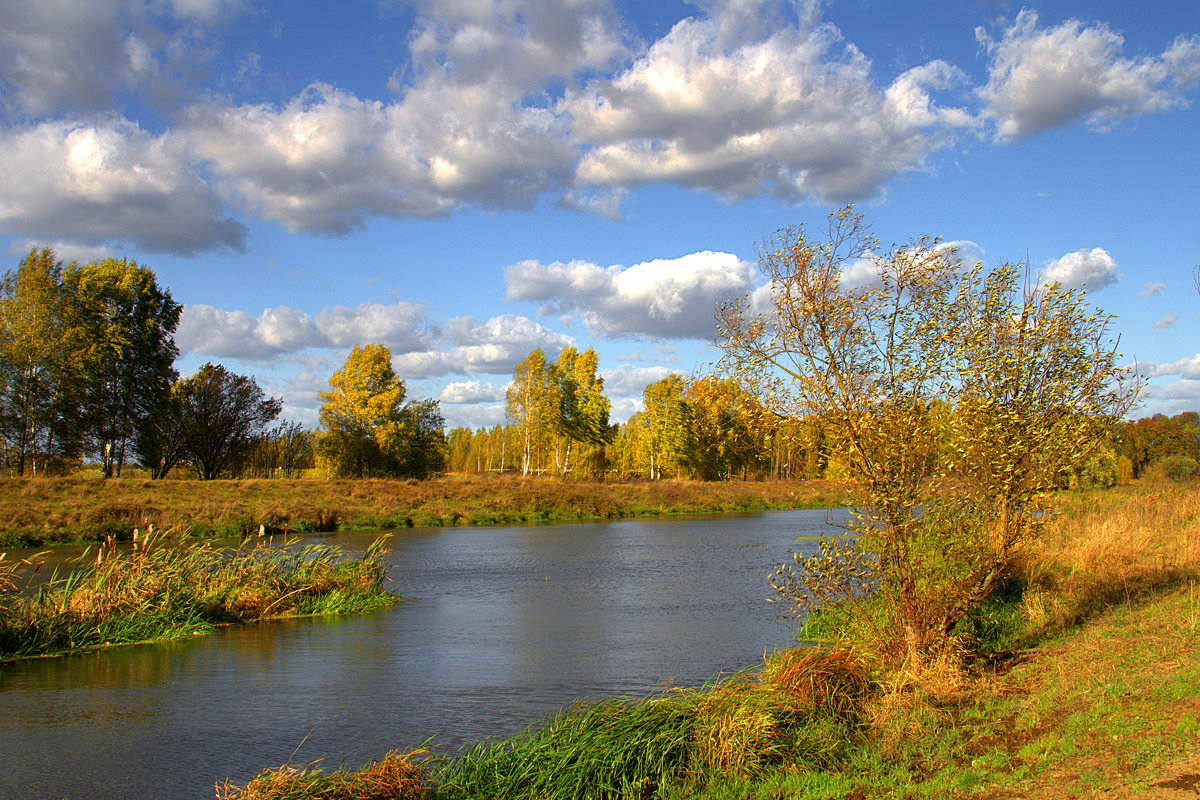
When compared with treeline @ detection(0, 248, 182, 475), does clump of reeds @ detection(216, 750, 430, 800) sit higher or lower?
lower

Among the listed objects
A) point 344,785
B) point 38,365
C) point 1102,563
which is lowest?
point 344,785

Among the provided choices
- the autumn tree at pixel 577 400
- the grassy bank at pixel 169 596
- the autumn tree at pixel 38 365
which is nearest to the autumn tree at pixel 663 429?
the autumn tree at pixel 577 400

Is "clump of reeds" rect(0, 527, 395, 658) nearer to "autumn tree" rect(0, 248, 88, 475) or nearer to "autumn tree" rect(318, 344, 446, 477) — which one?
"autumn tree" rect(0, 248, 88, 475)

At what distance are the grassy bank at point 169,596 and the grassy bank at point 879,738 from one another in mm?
9545

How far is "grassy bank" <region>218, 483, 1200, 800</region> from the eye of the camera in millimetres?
6754

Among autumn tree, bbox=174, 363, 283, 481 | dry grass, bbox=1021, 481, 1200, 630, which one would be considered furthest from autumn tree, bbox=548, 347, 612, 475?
dry grass, bbox=1021, 481, 1200, 630

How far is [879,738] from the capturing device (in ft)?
27.5

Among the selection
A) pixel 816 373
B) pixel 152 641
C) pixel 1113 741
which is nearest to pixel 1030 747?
pixel 1113 741

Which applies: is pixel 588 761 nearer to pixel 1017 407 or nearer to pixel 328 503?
pixel 1017 407

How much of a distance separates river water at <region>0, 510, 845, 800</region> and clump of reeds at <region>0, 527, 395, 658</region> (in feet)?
2.13

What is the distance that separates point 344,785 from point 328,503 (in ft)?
132

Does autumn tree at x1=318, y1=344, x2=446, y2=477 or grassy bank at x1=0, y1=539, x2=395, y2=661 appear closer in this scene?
grassy bank at x1=0, y1=539, x2=395, y2=661

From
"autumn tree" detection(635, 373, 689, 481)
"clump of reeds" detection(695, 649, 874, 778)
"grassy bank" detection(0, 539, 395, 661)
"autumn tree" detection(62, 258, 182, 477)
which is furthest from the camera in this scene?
"autumn tree" detection(635, 373, 689, 481)

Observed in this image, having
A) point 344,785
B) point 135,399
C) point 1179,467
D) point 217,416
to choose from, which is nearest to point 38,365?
point 135,399
